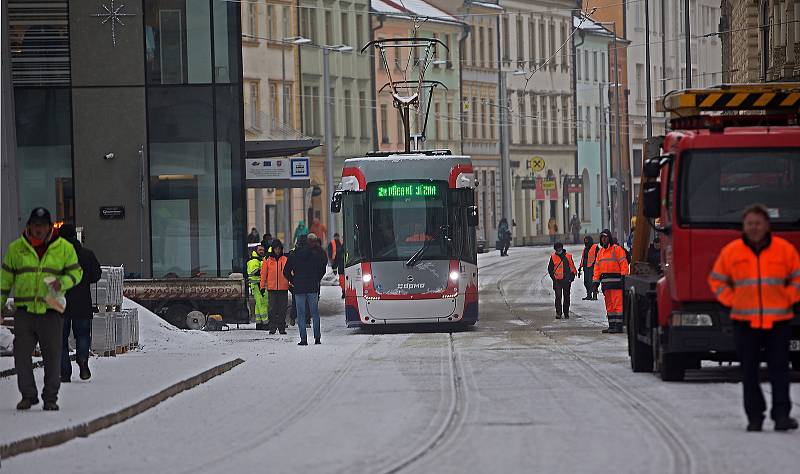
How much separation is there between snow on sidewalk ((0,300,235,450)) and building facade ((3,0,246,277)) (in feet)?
33.1

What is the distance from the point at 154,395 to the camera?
19.2 metres

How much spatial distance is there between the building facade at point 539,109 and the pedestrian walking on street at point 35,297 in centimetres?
8345

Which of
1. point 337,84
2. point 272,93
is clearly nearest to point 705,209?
point 272,93

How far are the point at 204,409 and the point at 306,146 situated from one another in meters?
31.7

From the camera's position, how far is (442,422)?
16656 millimetres

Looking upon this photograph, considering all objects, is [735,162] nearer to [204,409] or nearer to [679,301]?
[679,301]

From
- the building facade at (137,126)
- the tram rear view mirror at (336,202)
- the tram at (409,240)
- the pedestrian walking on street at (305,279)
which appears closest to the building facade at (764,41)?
the tram at (409,240)

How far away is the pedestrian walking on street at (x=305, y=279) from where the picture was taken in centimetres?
3184

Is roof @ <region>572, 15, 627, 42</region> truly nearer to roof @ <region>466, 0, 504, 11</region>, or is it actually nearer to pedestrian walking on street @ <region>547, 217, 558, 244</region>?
roof @ <region>466, 0, 504, 11</region>

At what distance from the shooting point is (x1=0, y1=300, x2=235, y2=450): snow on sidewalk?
16672 millimetres

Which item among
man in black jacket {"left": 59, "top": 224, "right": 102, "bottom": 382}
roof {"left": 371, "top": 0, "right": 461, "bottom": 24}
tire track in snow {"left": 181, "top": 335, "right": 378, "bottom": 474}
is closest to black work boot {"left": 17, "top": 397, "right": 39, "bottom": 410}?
tire track in snow {"left": 181, "top": 335, "right": 378, "bottom": 474}

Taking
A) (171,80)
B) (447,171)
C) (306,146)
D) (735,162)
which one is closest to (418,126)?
(306,146)

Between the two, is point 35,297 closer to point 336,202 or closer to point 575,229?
point 336,202

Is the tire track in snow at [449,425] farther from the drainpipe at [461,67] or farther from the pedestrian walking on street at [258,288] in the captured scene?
the drainpipe at [461,67]
